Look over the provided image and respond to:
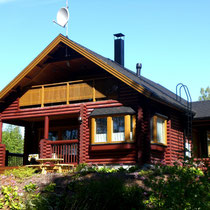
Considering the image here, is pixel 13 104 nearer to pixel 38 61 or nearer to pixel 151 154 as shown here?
pixel 38 61

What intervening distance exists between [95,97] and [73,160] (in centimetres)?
377

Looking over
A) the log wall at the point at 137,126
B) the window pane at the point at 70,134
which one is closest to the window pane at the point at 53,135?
the window pane at the point at 70,134

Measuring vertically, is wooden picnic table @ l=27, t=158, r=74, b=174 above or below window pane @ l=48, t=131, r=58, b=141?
below

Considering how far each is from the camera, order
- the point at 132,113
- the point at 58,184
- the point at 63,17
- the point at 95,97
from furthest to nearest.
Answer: the point at 63,17 → the point at 95,97 → the point at 132,113 → the point at 58,184

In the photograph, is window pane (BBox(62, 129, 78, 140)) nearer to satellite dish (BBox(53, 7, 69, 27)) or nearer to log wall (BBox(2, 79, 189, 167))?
log wall (BBox(2, 79, 189, 167))

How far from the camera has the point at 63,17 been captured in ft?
66.8

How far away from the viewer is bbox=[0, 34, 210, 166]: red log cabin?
17.9 m

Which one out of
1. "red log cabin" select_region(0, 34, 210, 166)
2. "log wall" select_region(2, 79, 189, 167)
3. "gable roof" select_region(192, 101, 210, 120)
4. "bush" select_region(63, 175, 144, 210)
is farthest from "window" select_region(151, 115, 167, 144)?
"bush" select_region(63, 175, 144, 210)

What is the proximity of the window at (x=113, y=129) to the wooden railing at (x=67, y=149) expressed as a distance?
1313 millimetres

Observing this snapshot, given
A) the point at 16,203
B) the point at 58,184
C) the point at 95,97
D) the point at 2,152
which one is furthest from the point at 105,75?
the point at 16,203

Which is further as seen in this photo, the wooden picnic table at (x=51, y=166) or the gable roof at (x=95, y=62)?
the wooden picnic table at (x=51, y=166)

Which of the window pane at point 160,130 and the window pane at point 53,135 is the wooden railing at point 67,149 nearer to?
the window pane at point 53,135

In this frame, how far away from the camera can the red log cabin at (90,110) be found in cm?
1786

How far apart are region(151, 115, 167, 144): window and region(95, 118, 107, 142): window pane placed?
85.6 inches
